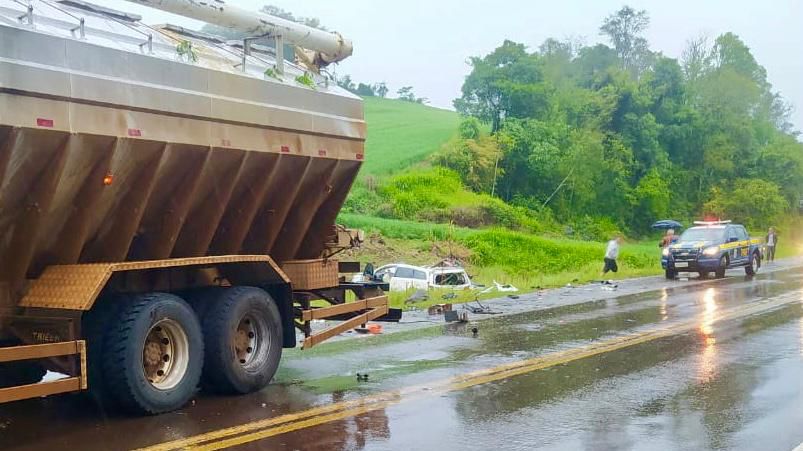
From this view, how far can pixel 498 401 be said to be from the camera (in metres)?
8.26

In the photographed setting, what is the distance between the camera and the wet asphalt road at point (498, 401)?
6.84m

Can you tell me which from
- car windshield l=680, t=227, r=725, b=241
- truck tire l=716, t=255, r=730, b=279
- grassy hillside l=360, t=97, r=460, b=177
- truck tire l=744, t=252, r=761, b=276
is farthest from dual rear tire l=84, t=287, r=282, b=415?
grassy hillside l=360, t=97, r=460, b=177

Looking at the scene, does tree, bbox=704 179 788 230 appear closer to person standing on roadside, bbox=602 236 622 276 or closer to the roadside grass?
the roadside grass

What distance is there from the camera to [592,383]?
9.20 m

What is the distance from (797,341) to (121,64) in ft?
31.8

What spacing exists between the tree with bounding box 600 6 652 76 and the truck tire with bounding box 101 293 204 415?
336ft

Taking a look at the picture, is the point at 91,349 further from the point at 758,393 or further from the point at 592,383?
the point at 758,393

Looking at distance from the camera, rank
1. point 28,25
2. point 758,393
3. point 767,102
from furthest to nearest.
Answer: point 767,102 < point 758,393 < point 28,25

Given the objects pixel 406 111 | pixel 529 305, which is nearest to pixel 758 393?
pixel 529 305

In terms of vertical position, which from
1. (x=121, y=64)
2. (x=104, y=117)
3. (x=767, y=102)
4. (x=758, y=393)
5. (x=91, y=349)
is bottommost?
(x=758, y=393)

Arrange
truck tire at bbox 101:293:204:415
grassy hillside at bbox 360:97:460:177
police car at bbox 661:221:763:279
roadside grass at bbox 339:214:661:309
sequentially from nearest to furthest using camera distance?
truck tire at bbox 101:293:204:415
police car at bbox 661:221:763:279
roadside grass at bbox 339:214:661:309
grassy hillside at bbox 360:97:460:177

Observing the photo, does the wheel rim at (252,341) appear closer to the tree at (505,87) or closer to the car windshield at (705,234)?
the car windshield at (705,234)

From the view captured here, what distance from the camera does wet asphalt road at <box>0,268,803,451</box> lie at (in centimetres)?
684

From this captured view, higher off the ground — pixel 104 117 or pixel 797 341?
pixel 104 117
